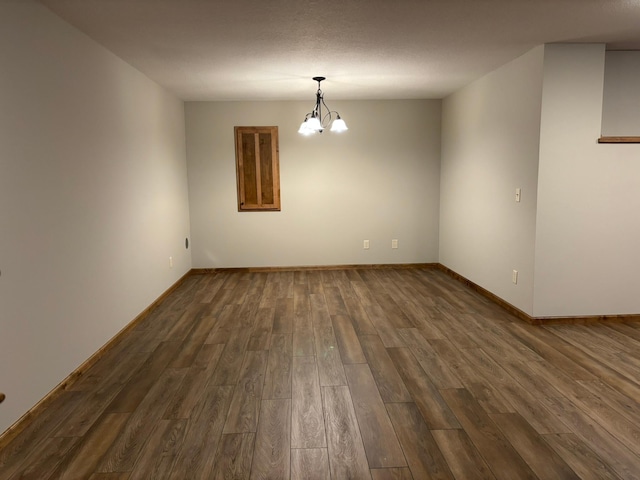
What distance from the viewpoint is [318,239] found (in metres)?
6.52

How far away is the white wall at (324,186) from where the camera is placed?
6.28m

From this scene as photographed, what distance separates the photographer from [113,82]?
3.81 metres

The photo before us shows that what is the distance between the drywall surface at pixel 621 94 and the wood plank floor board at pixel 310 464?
12.6 feet

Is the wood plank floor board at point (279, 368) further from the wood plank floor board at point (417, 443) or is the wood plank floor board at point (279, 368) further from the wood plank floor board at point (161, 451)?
the wood plank floor board at point (417, 443)

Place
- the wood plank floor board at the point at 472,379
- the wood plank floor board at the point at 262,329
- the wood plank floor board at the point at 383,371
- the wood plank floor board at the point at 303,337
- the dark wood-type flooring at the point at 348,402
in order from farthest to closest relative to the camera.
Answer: the wood plank floor board at the point at 262,329 < the wood plank floor board at the point at 303,337 < the wood plank floor board at the point at 383,371 < the wood plank floor board at the point at 472,379 < the dark wood-type flooring at the point at 348,402

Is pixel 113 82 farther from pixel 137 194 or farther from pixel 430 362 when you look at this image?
pixel 430 362

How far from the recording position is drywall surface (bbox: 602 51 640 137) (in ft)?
13.4

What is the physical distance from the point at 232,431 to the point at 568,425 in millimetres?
1753

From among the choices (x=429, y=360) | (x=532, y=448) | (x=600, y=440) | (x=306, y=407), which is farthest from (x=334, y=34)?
(x=600, y=440)

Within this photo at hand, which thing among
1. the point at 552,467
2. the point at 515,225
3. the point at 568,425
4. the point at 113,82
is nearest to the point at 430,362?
the point at 568,425

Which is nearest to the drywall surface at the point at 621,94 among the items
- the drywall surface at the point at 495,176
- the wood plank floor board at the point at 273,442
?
the drywall surface at the point at 495,176

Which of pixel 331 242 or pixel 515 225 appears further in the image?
pixel 331 242

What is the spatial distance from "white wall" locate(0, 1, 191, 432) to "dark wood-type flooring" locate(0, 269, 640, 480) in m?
0.30

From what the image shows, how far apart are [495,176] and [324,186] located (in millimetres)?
2440
